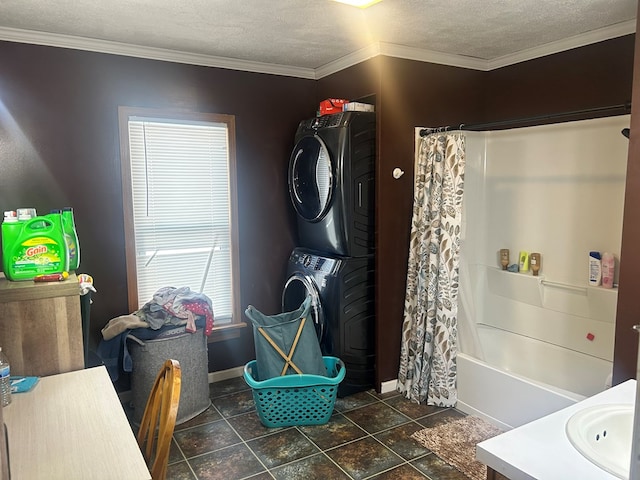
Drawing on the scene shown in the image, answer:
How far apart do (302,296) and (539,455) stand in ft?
7.76

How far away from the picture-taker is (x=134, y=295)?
3.11 meters

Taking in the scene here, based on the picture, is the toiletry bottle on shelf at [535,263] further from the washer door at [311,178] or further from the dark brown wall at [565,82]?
the washer door at [311,178]

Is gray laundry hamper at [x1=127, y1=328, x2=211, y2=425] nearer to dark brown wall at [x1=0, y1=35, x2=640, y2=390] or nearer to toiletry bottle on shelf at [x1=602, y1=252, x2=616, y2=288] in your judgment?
dark brown wall at [x1=0, y1=35, x2=640, y2=390]

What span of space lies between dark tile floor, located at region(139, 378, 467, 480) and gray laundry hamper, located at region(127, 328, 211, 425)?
0.10 metres

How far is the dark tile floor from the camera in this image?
94.0 inches

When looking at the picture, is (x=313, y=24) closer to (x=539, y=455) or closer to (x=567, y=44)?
(x=567, y=44)

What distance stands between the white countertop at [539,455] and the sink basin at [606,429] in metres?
0.03

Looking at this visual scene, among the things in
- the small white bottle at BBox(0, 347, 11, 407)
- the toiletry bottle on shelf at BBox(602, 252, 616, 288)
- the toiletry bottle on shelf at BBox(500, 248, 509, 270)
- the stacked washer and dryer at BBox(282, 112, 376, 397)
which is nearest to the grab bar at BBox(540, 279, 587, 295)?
the toiletry bottle on shelf at BBox(602, 252, 616, 288)

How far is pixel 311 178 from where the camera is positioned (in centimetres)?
327

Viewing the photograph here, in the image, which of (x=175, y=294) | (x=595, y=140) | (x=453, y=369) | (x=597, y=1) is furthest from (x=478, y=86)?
(x=175, y=294)

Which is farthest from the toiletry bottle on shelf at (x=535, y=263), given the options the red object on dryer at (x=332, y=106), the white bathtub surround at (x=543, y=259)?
the red object on dryer at (x=332, y=106)

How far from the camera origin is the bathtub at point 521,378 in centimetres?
258

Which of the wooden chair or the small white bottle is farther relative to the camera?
the small white bottle

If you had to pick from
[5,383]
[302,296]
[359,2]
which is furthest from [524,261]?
[5,383]
